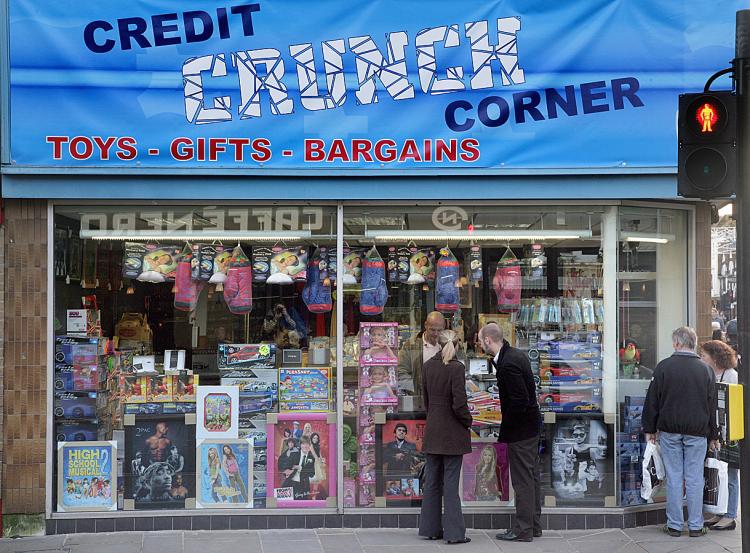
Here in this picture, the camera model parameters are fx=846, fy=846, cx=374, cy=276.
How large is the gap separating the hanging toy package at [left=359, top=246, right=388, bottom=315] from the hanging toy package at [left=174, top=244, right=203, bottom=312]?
64.0 inches

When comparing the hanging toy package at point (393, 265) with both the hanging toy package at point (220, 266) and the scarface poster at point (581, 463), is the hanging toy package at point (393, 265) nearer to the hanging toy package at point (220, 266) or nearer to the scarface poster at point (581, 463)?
the hanging toy package at point (220, 266)

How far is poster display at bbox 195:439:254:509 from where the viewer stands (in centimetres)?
789

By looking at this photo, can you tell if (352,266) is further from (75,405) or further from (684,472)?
(684,472)

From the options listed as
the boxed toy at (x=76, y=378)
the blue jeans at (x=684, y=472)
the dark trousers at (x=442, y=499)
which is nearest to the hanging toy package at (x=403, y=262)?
the dark trousers at (x=442, y=499)

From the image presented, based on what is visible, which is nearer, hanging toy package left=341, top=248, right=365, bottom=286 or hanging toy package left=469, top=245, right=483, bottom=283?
hanging toy package left=341, top=248, right=365, bottom=286

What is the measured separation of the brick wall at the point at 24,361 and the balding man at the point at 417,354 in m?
3.32

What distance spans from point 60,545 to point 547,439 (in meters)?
4.52

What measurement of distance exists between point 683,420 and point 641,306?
1401 mm

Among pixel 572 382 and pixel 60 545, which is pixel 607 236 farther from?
pixel 60 545

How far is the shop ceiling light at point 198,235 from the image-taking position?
26.3 feet

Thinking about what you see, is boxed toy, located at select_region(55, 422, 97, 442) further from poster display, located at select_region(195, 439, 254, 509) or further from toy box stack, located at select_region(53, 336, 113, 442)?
poster display, located at select_region(195, 439, 254, 509)

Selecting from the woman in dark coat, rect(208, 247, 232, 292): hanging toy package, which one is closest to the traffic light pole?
the woman in dark coat

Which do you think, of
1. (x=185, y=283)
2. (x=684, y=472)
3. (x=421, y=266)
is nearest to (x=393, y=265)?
(x=421, y=266)

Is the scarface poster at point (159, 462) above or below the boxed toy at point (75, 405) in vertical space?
below
